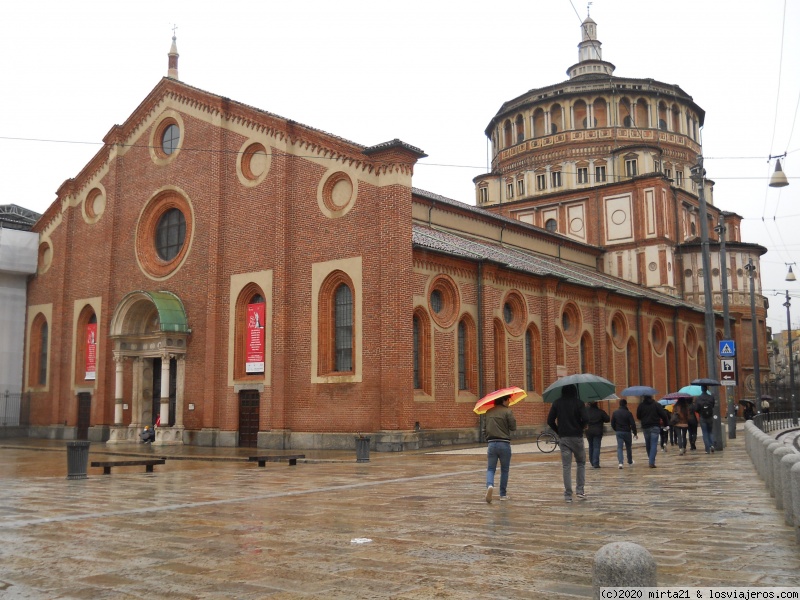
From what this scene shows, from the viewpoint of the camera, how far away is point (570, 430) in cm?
1263

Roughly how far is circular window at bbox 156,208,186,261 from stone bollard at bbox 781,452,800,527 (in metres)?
26.9

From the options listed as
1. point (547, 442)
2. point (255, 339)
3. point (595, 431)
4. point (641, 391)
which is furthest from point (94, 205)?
point (595, 431)

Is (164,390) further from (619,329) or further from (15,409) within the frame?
(619,329)

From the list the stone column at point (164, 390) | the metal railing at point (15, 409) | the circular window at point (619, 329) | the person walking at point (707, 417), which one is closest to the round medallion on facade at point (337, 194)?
the stone column at point (164, 390)

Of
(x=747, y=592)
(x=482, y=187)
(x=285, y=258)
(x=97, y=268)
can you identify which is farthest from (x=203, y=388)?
(x=482, y=187)

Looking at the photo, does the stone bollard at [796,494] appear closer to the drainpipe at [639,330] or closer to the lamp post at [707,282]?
the lamp post at [707,282]

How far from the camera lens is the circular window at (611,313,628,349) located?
40188 millimetres

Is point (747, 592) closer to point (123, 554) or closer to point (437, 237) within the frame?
point (123, 554)

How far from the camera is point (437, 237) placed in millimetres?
31594

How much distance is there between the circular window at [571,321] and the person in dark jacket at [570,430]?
23.5m

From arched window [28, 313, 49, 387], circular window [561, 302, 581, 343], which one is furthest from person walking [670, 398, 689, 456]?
arched window [28, 313, 49, 387]

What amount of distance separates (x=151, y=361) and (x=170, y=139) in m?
9.47

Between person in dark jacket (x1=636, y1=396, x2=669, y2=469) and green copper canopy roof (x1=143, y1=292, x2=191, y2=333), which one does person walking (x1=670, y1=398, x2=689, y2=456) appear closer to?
person in dark jacket (x1=636, y1=396, x2=669, y2=469)

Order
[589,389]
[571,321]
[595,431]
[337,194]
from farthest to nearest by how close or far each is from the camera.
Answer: [571,321]
[337,194]
[595,431]
[589,389]
